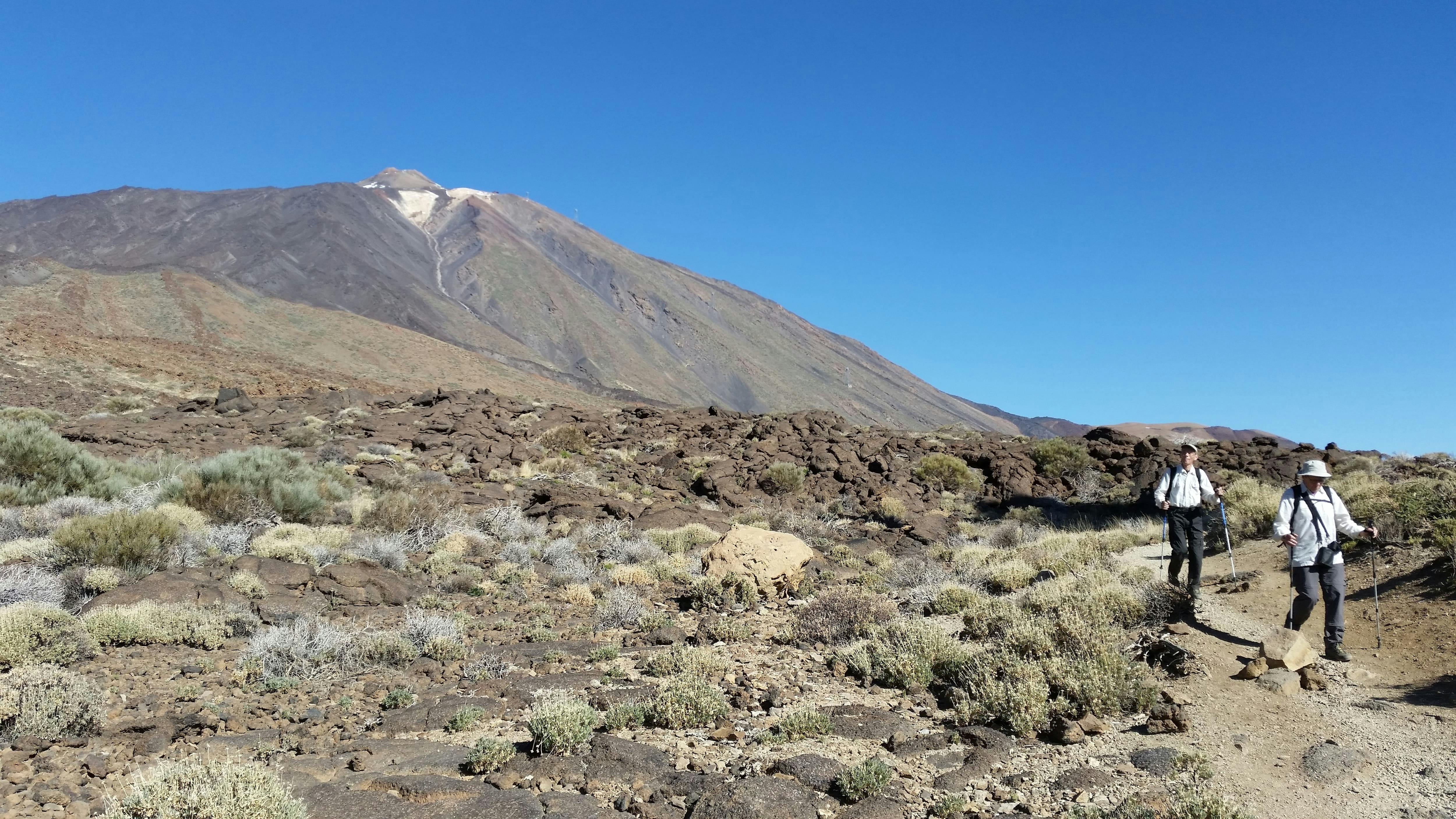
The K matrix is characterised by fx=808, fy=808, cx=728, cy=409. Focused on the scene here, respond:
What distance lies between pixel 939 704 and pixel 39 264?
68.8 metres

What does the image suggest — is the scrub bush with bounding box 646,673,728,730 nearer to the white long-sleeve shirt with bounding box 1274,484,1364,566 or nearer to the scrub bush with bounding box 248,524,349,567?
the white long-sleeve shirt with bounding box 1274,484,1364,566

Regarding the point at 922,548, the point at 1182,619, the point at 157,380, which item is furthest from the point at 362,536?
the point at 157,380

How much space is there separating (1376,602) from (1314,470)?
1.22 m

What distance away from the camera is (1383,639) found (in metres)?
6.67

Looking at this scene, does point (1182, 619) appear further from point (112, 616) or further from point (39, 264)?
point (39, 264)

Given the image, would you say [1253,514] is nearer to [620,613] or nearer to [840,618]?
[840,618]

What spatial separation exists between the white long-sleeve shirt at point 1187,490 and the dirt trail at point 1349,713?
3.55 feet

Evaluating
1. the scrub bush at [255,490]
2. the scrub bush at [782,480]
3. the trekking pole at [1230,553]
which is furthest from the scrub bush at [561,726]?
the scrub bush at [782,480]

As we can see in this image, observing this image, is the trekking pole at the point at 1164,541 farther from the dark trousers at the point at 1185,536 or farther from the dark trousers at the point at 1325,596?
the dark trousers at the point at 1325,596

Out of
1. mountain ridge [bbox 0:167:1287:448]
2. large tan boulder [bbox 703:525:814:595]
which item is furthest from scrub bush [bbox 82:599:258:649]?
mountain ridge [bbox 0:167:1287:448]

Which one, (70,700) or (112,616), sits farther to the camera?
(112,616)

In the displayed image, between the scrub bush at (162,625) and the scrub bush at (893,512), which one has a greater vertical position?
the scrub bush at (893,512)

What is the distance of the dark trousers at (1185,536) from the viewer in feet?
27.3

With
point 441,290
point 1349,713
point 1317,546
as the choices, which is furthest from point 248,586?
point 441,290
